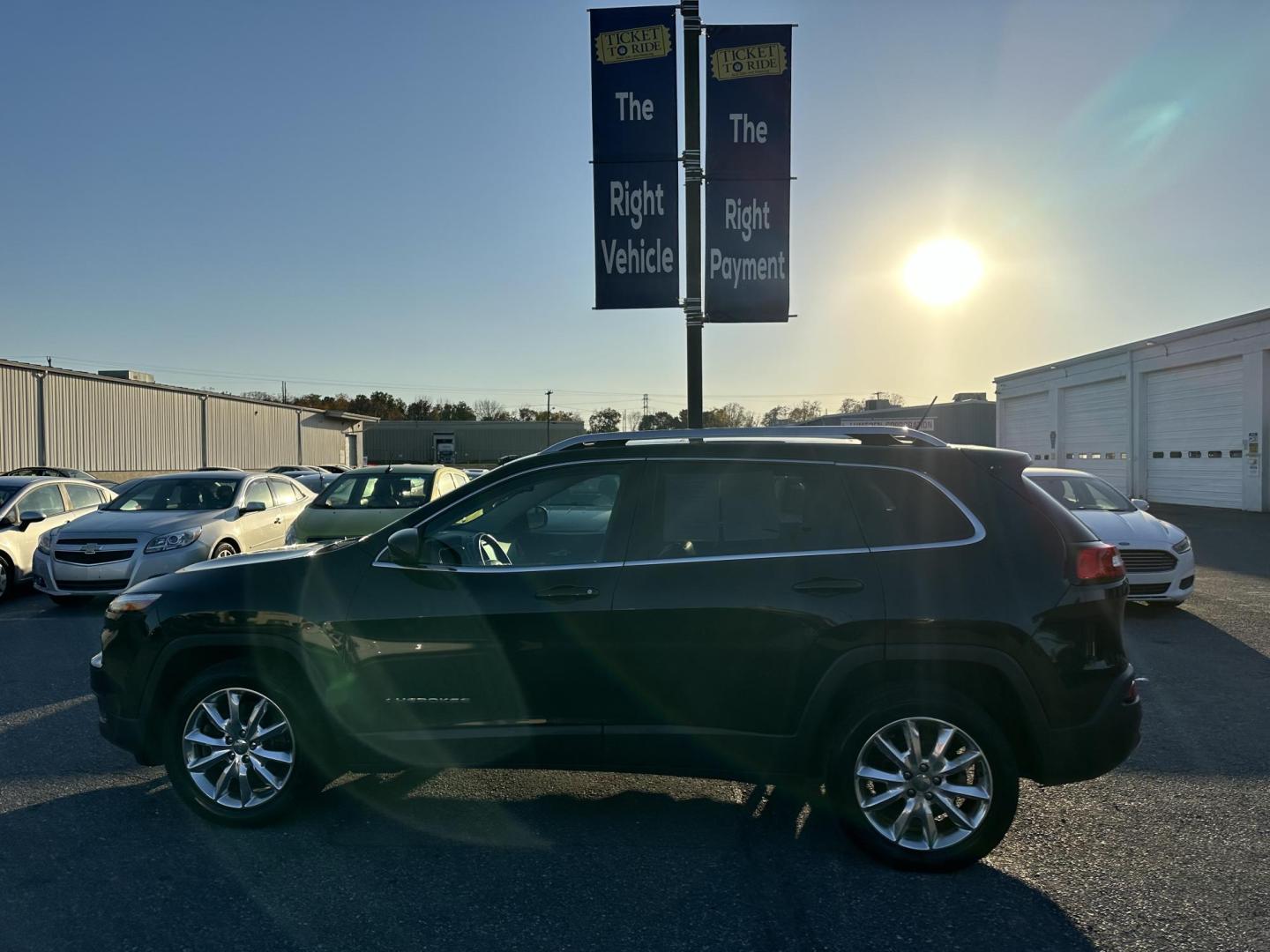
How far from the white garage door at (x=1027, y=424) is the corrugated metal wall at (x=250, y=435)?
35.2 metres

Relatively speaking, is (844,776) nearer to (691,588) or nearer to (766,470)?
(691,588)

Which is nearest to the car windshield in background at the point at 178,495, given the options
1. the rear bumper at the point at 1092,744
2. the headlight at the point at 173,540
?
the headlight at the point at 173,540

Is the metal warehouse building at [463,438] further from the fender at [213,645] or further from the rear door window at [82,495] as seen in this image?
the fender at [213,645]

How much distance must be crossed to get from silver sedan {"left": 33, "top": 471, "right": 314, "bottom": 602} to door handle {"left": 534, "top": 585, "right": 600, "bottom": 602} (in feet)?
22.9

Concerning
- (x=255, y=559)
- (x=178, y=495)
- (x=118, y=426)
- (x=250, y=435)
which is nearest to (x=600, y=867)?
(x=255, y=559)

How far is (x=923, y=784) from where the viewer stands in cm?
358

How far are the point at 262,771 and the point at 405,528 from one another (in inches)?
53.4

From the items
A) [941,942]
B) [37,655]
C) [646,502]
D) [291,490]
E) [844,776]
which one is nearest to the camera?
[941,942]

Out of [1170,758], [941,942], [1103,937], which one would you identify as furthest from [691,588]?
[1170,758]

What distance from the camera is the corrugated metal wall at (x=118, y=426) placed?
2945cm

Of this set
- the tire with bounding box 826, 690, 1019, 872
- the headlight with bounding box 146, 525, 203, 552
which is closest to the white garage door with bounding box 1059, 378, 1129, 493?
the headlight with bounding box 146, 525, 203, 552

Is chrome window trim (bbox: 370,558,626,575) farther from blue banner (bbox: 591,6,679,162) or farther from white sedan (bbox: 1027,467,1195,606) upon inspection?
white sedan (bbox: 1027,467,1195,606)

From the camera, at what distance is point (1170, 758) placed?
16.1 ft

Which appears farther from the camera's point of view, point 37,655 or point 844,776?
point 37,655
